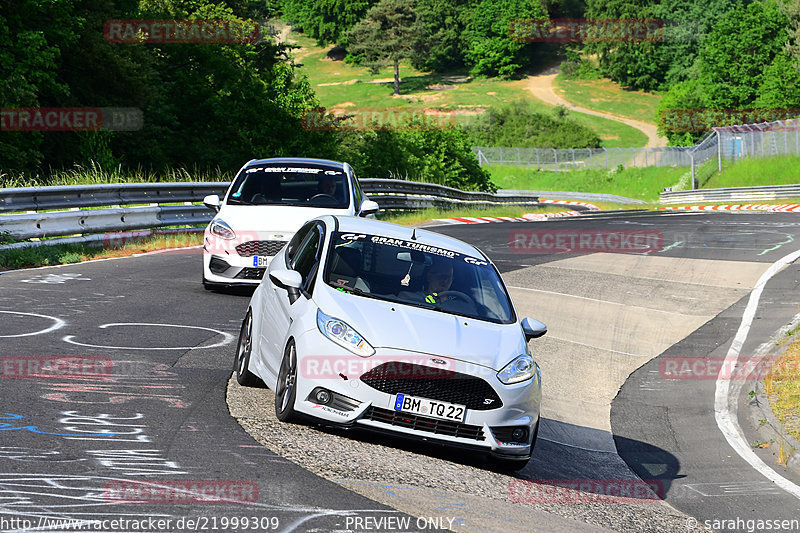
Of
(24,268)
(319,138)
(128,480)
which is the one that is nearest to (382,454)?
(128,480)

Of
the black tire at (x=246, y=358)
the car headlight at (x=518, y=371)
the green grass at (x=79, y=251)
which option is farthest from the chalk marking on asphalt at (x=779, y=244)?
the car headlight at (x=518, y=371)

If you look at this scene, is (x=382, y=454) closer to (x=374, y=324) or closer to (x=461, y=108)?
(x=374, y=324)

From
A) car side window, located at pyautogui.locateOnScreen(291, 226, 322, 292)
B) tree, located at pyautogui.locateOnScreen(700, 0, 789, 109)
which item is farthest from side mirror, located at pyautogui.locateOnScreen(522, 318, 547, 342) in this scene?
tree, located at pyautogui.locateOnScreen(700, 0, 789, 109)

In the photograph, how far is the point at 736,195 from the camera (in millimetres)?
55938

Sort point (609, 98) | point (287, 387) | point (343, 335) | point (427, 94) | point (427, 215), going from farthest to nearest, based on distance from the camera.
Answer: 1. point (427, 94)
2. point (609, 98)
3. point (427, 215)
4. point (287, 387)
5. point (343, 335)

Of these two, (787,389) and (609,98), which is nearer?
(787,389)

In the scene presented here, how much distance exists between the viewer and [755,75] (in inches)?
3693

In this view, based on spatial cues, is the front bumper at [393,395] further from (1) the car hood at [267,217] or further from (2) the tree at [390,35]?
(2) the tree at [390,35]

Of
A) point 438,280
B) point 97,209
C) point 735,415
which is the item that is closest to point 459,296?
point 438,280

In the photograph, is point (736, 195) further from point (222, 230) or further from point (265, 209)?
point (222, 230)

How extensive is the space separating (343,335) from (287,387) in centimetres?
65

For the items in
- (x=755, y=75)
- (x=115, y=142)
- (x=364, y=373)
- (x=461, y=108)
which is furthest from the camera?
(x=461, y=108)

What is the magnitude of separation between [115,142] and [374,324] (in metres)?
27.9

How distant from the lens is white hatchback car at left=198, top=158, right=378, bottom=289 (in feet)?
45.4
